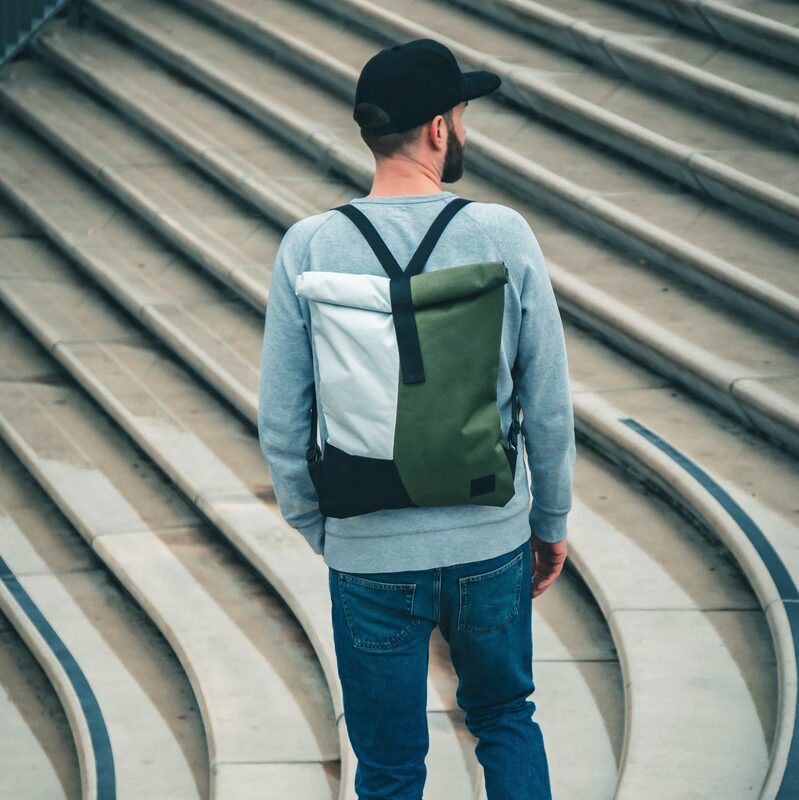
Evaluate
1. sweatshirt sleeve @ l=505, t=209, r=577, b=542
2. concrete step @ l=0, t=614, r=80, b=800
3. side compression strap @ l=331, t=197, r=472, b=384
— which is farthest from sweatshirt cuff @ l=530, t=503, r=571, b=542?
concrete step @ l=0, t=614, r=80, b=800

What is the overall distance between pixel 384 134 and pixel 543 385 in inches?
19.7

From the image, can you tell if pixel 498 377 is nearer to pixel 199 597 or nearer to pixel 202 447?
pixel 199 597

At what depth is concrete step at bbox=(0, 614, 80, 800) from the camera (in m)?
3.78

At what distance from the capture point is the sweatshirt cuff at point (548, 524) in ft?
7.62

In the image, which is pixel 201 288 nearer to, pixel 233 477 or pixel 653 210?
pixel 233 477

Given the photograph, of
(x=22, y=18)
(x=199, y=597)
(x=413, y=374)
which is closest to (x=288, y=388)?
(x=413, y=374)

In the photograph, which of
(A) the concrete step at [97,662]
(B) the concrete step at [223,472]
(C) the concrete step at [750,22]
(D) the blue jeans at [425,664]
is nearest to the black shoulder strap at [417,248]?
(D) the blue jeans at [425,664]

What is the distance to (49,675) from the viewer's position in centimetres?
407

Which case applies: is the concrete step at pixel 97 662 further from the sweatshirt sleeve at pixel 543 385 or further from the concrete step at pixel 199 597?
the sweatshirt sleeve at pixel 543 385

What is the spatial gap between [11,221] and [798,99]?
3973 mm

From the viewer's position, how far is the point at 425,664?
223 cm

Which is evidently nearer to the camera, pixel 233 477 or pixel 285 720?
pixel 285 720

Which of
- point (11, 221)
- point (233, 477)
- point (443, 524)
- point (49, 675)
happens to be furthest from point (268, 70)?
point (443, 524)

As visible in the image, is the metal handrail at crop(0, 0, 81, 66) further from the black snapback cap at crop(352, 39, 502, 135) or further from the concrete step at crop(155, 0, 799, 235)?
the black snapback cap at crop(352, 39, 502, 135)
